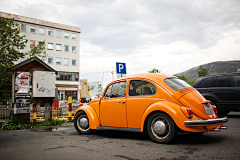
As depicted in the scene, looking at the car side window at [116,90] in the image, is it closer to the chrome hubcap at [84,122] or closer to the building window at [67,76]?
the chrome hubcap at [84,122]

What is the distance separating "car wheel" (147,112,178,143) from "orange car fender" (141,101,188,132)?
10 cm

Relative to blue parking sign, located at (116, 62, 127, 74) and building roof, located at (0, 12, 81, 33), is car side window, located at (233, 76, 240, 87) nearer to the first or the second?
blue parking sign, located at (116, 62, 127, 74)

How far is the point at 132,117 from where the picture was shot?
5.62 metres

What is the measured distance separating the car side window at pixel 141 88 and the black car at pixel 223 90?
5.83 metres

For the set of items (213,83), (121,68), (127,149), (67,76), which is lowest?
(127,149)

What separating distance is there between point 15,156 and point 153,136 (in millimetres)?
2838

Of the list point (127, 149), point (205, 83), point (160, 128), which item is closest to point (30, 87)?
point (127, 149)

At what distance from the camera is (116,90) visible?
21.0 feet

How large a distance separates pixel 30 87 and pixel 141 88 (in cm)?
623

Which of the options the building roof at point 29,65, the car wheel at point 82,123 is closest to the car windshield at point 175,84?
the car wheel at point 82,123

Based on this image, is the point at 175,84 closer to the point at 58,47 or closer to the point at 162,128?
the point at 162,128

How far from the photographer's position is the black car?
33.0 feet

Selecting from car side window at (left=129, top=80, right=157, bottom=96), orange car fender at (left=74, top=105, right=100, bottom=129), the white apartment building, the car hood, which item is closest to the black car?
the car hood

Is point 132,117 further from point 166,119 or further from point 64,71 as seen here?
point 64,71
